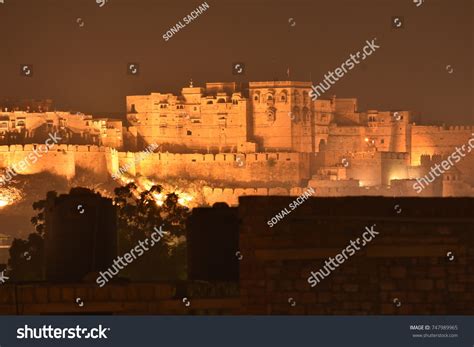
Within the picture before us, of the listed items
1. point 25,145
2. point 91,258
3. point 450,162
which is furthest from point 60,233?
point 450,162

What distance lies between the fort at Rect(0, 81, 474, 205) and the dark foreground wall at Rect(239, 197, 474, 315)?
58.1 meters

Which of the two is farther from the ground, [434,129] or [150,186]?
[434,129]

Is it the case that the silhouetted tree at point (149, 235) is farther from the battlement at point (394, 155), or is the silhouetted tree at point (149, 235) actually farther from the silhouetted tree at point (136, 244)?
Result: the battlement at point (394, 155)

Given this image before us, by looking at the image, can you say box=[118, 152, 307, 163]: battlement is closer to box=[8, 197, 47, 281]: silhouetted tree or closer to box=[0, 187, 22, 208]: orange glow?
box=[0, 187, 22, 208]: orange glow

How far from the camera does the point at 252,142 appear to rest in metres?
73.9

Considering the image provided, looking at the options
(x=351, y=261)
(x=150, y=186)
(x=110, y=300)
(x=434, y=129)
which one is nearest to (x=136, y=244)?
(x=110, y=300)

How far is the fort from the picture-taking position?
6931 centimetres

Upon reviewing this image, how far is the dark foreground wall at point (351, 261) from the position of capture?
856 centimetres

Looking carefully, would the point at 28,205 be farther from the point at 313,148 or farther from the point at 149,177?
the point at 313,148

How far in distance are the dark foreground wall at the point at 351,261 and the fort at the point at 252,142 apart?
5809 centimetres

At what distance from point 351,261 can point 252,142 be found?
65372 mm

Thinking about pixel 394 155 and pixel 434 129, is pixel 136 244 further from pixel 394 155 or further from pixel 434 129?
pixel 434 129

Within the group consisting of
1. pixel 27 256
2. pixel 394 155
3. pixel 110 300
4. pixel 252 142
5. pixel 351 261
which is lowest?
pixel 110 300
